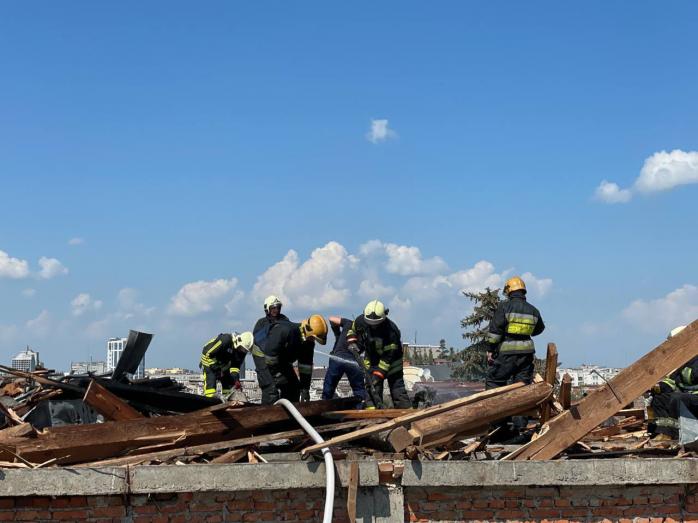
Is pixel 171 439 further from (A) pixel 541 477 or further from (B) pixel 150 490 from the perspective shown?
(A) pixel 541 477

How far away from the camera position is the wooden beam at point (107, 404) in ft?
23.4

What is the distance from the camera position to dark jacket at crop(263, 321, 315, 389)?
33.1 feet

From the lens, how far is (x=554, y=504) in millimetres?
6855

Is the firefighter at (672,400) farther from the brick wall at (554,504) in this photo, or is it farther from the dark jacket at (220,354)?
the dark jacket at (220,354)

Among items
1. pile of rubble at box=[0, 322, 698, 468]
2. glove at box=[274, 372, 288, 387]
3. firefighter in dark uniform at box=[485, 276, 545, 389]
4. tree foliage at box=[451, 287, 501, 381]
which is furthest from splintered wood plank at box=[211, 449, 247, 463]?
tree foliage at box=[451, 287, 501, 381]

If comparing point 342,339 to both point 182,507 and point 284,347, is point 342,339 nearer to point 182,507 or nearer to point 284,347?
point 284,347

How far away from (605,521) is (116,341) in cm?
2463

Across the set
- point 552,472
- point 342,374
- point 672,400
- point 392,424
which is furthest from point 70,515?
point 342,374

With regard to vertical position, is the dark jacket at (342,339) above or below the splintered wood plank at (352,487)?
above

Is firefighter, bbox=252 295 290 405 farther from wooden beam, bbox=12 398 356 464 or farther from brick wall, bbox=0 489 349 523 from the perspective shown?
brick wall, bbox=0 489 349 523

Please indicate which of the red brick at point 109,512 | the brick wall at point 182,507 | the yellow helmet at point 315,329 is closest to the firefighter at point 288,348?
the yellow helmet at point 315,329

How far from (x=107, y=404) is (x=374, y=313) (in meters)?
3.62

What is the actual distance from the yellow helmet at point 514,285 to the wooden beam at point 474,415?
2.34m

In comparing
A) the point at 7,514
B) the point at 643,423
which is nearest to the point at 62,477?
the point at 7,514
